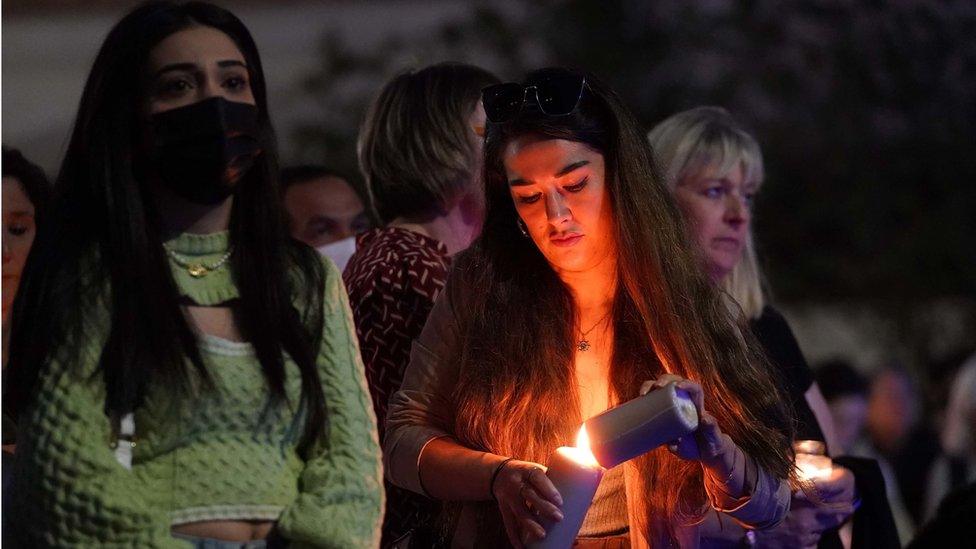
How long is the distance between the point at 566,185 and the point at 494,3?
10.4 m

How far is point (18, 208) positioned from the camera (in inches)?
132

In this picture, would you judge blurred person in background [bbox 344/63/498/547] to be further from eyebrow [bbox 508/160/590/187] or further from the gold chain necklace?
the gold chain necklace

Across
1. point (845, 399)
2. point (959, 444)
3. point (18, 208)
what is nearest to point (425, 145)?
point (18, 208)

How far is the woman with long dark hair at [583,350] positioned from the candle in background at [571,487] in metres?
0.22

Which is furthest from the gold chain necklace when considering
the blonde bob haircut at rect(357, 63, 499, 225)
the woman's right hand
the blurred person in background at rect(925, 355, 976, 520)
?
the blurred person in background at rect(925, 355, 976, 520)

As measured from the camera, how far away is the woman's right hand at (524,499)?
2.89m

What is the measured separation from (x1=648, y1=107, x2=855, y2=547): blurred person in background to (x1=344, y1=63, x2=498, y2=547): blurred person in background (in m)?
0.55

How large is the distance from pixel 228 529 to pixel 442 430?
2.84ft

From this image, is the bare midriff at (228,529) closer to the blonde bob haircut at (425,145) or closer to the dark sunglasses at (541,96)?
the dark sunglasses at (541,96)

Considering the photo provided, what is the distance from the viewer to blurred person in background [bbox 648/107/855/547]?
13.4 feet

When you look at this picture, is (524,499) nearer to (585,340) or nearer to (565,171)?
(585,340)

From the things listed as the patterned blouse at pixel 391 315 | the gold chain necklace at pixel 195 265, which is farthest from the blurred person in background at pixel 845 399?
the gold chain necklace at pixel 195 265

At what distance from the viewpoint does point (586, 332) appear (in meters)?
3.35

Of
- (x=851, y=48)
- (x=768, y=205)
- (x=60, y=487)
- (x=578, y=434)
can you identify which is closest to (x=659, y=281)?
(x=578, y=434)
